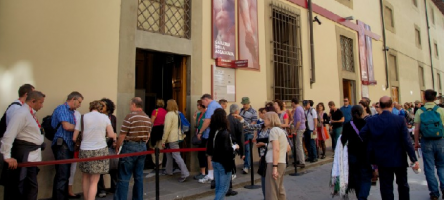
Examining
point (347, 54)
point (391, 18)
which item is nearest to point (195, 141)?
point (347, 54)

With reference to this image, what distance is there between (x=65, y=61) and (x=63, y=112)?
109cm

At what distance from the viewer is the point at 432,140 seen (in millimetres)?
4816

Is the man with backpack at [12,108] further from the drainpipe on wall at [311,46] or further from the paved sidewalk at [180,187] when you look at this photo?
the drainpipe on wall at [311,46]

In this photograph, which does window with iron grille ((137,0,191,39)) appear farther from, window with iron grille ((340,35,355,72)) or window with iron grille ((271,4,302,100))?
window with iron grille ((340,35,355,72))

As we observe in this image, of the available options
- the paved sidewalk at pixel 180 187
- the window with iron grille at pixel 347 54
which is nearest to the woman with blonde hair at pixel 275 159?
the paved sidewalk at pixel 180 187

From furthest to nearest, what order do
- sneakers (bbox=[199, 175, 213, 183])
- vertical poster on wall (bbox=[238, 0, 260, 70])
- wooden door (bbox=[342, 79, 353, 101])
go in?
wooden door (bbox=[342, 79, 353, 101]), vertical poster on wall (bbox=[238, 0, 260, 70]), sneakers (bbox=[199, 175, 213, 183])

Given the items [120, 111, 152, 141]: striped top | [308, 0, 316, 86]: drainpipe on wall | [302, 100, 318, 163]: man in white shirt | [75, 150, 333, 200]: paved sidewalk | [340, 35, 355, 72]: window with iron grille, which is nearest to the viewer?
[120, 111, 152, 141]: striped top

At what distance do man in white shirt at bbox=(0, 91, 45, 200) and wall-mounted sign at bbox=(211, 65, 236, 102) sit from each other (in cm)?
417

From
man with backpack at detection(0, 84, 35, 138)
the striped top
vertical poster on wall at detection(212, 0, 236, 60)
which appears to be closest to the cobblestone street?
the striped top

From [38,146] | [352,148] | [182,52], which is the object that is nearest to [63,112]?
[38,146]

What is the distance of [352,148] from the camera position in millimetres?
→ 4559

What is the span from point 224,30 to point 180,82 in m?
1.91

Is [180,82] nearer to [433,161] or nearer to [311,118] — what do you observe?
[311,118]

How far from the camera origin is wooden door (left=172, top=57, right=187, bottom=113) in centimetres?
720
